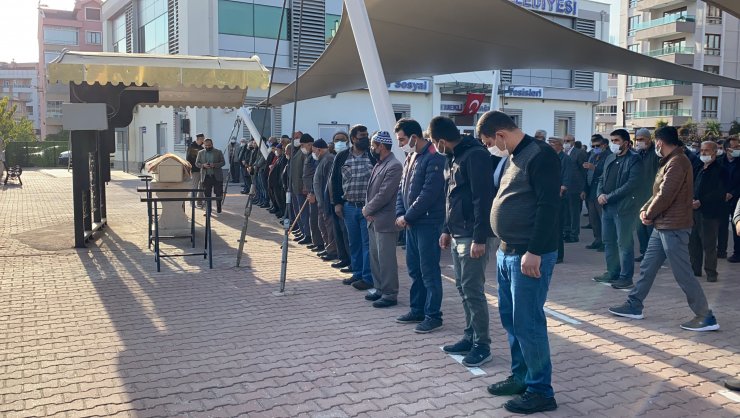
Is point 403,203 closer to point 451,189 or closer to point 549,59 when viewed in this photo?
point 451,189

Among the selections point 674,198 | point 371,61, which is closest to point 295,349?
point 674,198

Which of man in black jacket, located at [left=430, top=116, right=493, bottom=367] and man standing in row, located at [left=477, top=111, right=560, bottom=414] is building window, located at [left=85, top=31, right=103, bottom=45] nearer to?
man in black jacket, located at [left=430, top=116, right=493, bottom=367]

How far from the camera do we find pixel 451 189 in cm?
534

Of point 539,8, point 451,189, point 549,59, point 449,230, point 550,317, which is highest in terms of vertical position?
point 539,8

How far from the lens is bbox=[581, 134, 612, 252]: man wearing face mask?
11.5 m

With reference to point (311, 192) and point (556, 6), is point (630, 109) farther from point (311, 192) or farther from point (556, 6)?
point (311, 192)

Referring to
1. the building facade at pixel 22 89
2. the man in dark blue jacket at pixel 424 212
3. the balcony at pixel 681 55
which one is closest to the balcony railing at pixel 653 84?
the balcony at pixel 681 55

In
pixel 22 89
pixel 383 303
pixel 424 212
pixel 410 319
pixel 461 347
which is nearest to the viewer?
pixel 461 347

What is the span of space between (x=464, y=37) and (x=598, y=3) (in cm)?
3109

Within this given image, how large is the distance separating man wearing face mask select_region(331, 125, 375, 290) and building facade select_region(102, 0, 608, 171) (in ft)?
53.8

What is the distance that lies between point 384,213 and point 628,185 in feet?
9.99

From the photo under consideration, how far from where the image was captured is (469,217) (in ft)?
17.1

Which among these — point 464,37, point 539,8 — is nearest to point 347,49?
point 464,37

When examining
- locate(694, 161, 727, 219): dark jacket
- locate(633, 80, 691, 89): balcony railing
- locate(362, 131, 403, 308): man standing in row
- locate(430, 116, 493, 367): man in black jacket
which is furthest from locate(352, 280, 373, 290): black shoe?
locate(633, 80, 691, 89): balcony railing
